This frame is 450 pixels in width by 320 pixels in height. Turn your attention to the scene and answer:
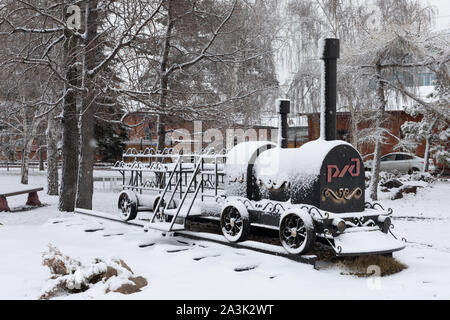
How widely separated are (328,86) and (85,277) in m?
4.12

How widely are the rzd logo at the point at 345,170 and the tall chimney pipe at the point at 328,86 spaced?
1.51ft

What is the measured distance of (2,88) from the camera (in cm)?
1277

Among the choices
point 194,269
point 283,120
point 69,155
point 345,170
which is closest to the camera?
point 194,269

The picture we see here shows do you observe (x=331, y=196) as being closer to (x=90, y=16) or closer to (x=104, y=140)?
(x=90, y=16)

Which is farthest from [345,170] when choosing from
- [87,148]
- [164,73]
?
[164,73]

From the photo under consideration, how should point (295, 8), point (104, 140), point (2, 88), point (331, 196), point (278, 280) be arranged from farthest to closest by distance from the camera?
point (104, 140) < point (295, 8) < point (2, 88) < point (331, 196) < point (278, 280)

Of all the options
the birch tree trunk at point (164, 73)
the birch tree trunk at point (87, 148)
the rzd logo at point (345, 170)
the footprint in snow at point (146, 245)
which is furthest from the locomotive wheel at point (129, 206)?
the rzd logo at point (345, 170)

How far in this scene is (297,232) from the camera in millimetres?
6090

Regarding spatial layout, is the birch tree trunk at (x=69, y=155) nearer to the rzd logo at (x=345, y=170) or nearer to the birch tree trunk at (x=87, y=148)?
the birch tree trunk at (x=87, y=148)

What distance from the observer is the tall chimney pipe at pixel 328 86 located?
6.55 m

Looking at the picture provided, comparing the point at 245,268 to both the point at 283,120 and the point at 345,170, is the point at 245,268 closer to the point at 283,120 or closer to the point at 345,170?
the point at 345,170
